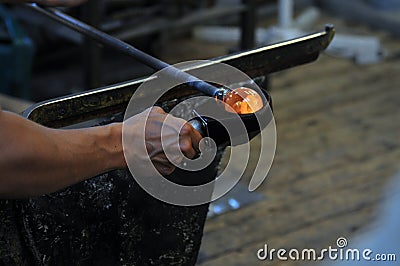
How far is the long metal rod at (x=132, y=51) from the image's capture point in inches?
53.1

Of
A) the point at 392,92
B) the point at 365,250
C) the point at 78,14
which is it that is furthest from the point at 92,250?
the point at 392,92

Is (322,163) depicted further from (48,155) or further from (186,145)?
(48,155)

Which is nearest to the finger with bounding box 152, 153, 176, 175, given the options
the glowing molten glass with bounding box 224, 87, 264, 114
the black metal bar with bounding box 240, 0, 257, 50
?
the glowing molten glass with bounding box 224, 87, 264, 114

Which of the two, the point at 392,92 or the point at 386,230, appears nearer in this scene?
the point at 386,230

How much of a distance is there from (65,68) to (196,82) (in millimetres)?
2711

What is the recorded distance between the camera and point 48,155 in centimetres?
114

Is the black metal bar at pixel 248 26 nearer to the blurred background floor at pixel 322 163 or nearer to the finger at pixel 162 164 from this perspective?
the blurred background floor at pixel 322 163

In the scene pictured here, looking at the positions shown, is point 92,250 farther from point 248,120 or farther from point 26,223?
point 248,120

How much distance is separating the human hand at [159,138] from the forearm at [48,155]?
0.02m


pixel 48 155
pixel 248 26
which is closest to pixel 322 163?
pixel 248 26

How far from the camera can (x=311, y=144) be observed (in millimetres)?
3186

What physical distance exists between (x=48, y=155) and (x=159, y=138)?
0.18 metres

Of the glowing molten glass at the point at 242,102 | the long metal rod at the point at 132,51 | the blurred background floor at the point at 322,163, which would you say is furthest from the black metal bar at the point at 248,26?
the glowing molten glass at the point at 242,102

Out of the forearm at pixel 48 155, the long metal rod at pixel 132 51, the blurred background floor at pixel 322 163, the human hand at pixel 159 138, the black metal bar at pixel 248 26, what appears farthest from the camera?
the black metal bar at pixel 248 26
